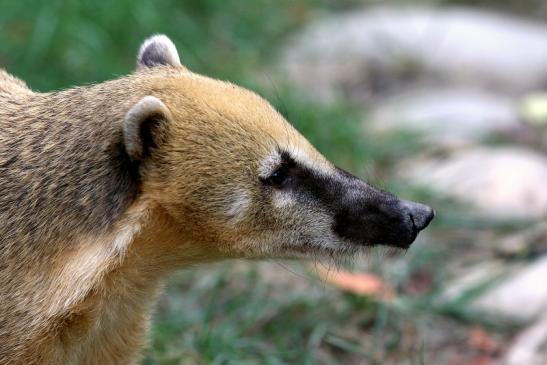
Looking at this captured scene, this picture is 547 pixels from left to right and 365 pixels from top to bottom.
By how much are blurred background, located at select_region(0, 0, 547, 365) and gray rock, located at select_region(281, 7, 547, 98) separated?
14 mm

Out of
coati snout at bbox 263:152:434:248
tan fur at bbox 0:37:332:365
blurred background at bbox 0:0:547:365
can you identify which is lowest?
blurred background at bbox 0:0:547:365

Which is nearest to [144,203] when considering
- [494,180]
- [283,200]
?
[283,200]

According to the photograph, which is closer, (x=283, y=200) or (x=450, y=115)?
(x=283, y=200)

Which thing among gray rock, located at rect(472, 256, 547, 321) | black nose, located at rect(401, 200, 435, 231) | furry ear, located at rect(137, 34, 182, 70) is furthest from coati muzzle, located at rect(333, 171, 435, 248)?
gray rock, located at rect(472, 256, 547, 321)

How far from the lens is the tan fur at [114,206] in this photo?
3.76 m

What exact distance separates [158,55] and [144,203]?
0.77m

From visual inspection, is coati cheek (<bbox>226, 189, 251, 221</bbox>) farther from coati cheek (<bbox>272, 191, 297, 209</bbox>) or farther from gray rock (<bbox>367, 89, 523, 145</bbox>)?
gray rock (<bbox>367, 89, 523, 145</bbox>)

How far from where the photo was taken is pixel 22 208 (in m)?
3.85

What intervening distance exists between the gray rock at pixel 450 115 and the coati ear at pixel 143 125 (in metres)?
4.11

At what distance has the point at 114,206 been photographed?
3.77m

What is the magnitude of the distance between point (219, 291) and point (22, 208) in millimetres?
2147

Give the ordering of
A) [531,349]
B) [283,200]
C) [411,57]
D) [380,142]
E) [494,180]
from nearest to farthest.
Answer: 1. [283,200]
2. [531,349]
3. [494,180]
4. [380,142]
5. [411,57]

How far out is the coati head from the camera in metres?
3.82

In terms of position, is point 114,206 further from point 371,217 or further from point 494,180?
point 494,180
